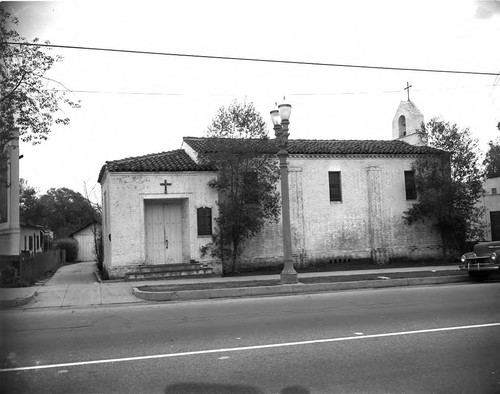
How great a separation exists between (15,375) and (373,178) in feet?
61.2

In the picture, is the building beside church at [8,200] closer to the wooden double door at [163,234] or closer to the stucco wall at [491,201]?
the wooden double door at [163,234]

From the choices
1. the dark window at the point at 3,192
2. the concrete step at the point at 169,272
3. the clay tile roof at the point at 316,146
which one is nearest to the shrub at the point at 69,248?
the clay tile roof at the point at 316,146

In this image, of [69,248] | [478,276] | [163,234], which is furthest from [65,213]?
[478,276]

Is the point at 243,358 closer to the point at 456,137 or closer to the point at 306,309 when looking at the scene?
the point at 306,309

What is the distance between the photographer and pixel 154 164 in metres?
18.1

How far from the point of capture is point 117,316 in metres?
9.80

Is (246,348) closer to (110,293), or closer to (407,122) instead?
(110,293)

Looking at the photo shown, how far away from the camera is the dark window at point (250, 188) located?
18.1 meters

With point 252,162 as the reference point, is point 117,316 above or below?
below

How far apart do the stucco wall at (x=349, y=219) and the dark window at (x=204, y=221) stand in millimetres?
2451

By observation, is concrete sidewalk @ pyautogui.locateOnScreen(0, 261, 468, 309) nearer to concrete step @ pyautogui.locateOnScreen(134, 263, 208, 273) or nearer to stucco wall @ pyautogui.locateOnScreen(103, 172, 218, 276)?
concrete step @ pyautogui.locateOnScreen(134, 263, 208, 273)

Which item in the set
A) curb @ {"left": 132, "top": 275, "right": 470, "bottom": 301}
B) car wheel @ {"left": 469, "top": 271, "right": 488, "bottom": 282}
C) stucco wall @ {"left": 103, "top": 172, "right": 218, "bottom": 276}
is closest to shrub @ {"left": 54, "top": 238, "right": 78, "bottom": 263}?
stucco wall @ {"left": 103, "top": 172, "right": 218, "bottom": 276}

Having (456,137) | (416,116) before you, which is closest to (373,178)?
(456,137)

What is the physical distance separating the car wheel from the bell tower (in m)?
10.7
